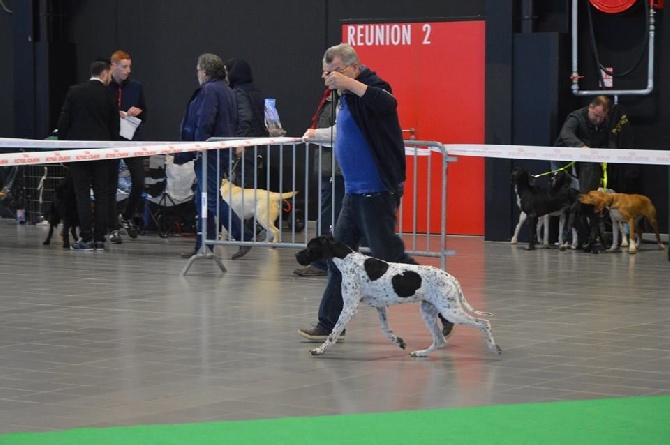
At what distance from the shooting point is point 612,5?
15.0 meters

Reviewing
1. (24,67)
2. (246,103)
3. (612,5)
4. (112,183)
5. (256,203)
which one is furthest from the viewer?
(24,67)

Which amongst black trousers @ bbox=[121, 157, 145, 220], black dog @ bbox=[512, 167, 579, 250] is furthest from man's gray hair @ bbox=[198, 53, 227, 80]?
black dog @ bbox=[512, 167, 579, 250]

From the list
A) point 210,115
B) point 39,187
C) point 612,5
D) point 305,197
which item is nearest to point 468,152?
point 305,197

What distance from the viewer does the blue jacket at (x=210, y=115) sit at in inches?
503

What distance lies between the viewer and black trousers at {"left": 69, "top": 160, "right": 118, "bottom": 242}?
14086 mm

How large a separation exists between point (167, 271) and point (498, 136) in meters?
4.96

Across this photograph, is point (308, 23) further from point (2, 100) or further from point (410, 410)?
point (410, 410)

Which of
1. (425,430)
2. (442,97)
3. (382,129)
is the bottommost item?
(425,430)

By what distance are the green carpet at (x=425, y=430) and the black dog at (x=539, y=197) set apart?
845 cm

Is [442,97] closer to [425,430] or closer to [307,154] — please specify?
[307,154]

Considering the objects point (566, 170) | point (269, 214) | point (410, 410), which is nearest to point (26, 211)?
point (269, 214)

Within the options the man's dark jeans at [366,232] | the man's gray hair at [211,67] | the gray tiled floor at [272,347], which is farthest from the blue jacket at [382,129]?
the man's gray hair at [211,67]

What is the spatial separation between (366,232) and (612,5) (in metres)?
8.01

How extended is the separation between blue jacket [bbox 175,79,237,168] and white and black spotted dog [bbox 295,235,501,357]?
5.16m
